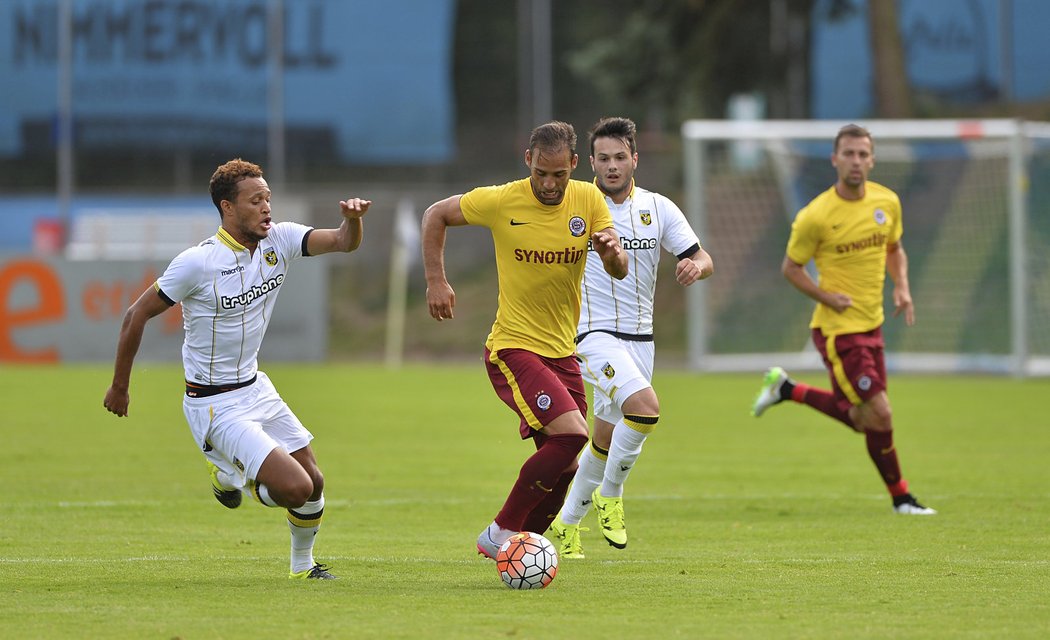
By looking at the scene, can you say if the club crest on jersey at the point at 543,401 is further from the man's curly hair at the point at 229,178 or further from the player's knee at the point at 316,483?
the man's curly hair at the point at 229,178

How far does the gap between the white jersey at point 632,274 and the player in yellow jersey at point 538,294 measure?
1.11m

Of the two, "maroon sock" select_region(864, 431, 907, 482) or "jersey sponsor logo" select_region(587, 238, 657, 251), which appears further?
"maroon sock" select_region(864, 431, 907, 482)

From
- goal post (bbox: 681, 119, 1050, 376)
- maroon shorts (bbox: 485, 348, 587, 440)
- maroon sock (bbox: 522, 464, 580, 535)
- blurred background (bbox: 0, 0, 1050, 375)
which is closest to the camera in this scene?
maroon shorts (bbox: 485, 348, 587, 440)

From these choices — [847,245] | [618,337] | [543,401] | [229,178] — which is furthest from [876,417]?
[229,178]

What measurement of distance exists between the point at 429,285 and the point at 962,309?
17341 mm

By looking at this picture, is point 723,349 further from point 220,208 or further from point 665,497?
point 220,208

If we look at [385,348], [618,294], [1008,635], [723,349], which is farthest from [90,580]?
[385,348]

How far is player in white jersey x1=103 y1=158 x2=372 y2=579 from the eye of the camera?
24.5 ft

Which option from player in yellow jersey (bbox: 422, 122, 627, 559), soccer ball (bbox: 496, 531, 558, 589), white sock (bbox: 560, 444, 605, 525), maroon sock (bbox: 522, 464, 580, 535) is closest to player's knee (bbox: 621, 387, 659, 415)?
white sock (bbox: 560, 444, 605, 525)

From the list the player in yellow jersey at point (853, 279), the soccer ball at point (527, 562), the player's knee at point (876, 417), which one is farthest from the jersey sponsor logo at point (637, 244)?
the player's knee at point (876, 417)

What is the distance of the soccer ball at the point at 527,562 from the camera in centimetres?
723

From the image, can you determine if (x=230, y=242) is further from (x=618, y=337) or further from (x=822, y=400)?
(x=822, y=400)

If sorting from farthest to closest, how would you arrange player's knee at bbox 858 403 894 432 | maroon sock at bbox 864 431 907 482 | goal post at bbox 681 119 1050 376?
goal post at bbox 681 119 1050 376 → player's knee at bbox 858 403 894 432 → maroon sock at bbox 864 431 907 482

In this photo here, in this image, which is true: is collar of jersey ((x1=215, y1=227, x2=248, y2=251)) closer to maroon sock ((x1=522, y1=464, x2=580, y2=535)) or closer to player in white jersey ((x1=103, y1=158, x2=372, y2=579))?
player in white jersey ((x1=103, y1=158, x2=372, y2=579))
